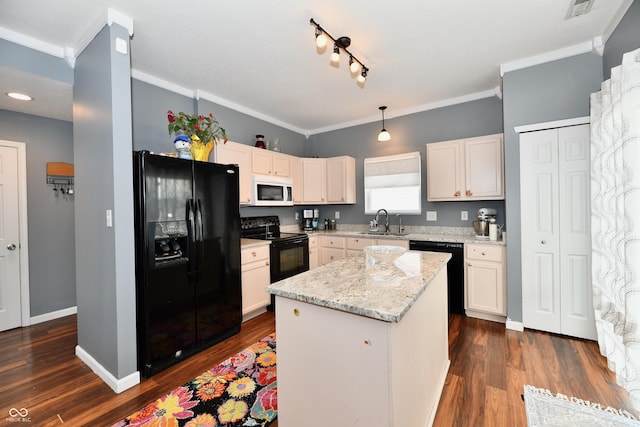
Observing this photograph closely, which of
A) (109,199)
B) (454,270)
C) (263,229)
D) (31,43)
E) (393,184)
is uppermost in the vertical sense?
(31,43)

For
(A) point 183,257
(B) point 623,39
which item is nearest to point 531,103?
(B) point 623,39

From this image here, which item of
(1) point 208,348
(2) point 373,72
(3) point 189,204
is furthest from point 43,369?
(2) point 373,72

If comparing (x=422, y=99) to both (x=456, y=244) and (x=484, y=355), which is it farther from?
(x=484, y=355)

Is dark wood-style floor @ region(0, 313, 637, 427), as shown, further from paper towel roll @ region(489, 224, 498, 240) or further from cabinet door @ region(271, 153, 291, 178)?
cabinet door @ region(271, 153, 291, 178)

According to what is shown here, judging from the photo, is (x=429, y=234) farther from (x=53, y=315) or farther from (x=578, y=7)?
(x=53, y=315)

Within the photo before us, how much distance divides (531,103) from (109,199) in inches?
152

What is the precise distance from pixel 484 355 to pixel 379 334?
188 centimetres

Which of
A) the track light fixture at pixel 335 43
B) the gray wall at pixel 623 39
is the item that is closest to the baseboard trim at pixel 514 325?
the gray wall at pixel 623 39

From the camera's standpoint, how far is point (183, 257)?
2361 mm

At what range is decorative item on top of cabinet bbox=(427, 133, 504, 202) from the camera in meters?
3.18

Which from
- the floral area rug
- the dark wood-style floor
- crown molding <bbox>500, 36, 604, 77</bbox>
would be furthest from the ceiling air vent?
the floral area rug

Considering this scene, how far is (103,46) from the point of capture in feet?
6.70

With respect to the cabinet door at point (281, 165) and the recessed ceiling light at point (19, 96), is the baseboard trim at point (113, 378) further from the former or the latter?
the cabinet door at point (281, 165)

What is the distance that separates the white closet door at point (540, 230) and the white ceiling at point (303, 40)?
0.90 meters
